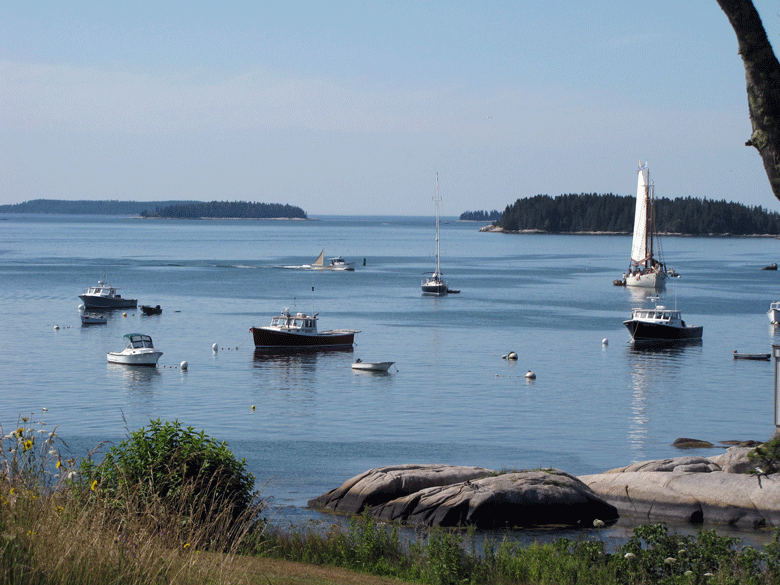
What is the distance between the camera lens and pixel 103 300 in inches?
3282

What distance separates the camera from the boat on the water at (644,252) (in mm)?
114750

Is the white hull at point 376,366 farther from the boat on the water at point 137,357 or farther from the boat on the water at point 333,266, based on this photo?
the boat on the water at point 333,266

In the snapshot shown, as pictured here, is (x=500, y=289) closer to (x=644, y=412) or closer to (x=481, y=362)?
(x=481, y=362)

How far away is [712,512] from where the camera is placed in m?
20.8

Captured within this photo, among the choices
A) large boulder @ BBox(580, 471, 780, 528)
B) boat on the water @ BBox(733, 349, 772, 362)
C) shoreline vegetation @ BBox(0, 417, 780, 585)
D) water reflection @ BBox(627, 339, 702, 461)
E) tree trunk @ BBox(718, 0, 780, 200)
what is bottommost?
water reflection @ BBox(627, 339, 702, 461)

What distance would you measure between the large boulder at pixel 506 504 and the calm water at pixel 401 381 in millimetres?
3557

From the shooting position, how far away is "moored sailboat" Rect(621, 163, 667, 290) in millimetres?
114750

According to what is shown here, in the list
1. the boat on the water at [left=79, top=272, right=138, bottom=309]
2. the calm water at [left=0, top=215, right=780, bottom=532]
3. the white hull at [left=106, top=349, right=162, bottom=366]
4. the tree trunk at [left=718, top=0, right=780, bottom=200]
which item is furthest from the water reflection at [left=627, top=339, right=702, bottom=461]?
Result: the boat on the water at [left=79, top=272, right=138, bottom=309]

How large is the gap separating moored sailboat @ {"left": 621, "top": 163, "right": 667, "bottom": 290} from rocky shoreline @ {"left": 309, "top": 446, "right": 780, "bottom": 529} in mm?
94929

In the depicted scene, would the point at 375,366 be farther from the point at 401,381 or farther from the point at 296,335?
the point at 296,335

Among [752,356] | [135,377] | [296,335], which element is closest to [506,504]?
[135,377]

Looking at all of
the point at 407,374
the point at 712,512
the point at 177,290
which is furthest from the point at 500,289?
the point at 712,512

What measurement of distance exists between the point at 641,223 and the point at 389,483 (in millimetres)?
105749

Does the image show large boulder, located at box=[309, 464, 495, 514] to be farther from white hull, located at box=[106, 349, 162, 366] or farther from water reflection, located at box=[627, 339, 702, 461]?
white hull, located at box=[106, 349, 162, 366]
